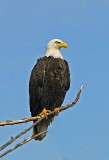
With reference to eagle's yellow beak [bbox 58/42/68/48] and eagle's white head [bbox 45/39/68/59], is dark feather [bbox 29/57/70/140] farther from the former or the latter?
eagle's yellow beak [bbox 58/42/68/48]

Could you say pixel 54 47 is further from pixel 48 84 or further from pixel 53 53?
pixel 48 84

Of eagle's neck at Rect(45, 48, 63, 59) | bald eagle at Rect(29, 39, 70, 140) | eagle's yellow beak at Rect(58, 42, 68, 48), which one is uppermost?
eagle's yellow beak at Rect(58, 42, 68, 48)

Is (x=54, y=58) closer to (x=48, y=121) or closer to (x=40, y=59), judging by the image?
(x=40, y=59)

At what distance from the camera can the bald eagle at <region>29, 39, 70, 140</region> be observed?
28.8ft

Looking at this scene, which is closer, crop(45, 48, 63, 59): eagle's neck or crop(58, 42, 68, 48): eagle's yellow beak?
crop(45, 48, 63, 59): eagle's neck

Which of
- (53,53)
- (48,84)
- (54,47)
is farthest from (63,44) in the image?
(48,84)

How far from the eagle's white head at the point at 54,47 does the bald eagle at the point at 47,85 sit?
24 cm

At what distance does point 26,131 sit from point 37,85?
6157mm

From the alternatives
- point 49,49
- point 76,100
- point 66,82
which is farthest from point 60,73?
point 76,100

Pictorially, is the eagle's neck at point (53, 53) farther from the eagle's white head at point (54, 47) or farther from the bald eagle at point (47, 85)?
the bald eagle at point (47, 85)

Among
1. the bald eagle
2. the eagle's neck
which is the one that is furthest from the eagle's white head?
the bald eagle

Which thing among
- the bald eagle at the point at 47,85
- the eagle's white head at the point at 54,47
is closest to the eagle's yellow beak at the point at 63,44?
the eagle's white head at the point at 54,47

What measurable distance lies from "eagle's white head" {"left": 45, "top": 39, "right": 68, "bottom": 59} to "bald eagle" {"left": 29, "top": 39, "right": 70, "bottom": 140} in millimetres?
243

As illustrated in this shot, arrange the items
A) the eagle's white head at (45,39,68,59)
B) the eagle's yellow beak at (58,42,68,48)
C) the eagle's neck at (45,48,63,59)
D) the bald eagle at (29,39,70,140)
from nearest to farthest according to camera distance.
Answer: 1. the bald eagle at (29,39,70,140)
2. the eagle's neck at (45,48,63,59)
3. the eagle's white head at (45,39,68,59)
4. the eagle's yellow beak at (58,42,68,48)
